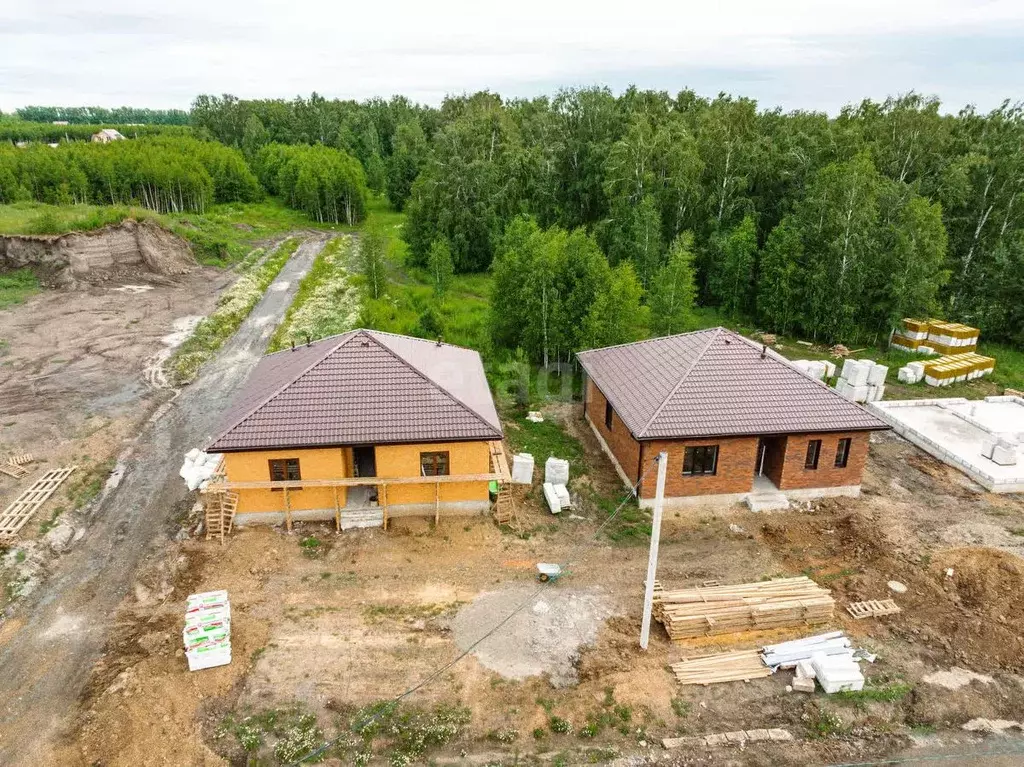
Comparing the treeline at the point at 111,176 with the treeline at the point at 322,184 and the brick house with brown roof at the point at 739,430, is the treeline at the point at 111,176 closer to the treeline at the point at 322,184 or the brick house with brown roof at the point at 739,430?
the treeline at the point at 322,184

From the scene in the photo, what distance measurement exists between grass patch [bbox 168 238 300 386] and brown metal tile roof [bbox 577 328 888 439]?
2261 cm

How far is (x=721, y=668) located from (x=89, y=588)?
54.9 ft

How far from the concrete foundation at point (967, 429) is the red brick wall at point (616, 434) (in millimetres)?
12650

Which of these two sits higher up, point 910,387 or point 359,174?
point 359,174

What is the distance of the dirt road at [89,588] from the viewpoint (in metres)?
13.2

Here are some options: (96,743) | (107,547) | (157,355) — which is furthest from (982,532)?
(157,355)

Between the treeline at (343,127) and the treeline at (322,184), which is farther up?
the treeline at (343,127)

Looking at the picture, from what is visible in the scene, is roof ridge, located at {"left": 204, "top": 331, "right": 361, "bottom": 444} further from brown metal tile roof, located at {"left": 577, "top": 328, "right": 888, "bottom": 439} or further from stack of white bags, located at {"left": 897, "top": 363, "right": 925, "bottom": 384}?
stack of white bags, located at {"left": 897, "top": 363, "right": 925, "bottom": 384}

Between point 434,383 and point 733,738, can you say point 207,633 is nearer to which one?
point 434,383

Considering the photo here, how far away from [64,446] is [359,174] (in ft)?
191

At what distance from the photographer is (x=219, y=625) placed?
14672mm

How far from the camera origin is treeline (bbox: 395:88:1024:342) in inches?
1417

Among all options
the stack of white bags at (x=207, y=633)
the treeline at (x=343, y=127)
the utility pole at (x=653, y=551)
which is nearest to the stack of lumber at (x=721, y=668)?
the utility pole at (x=653, y=551)

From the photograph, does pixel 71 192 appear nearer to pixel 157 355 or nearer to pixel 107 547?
pixel 157 355
